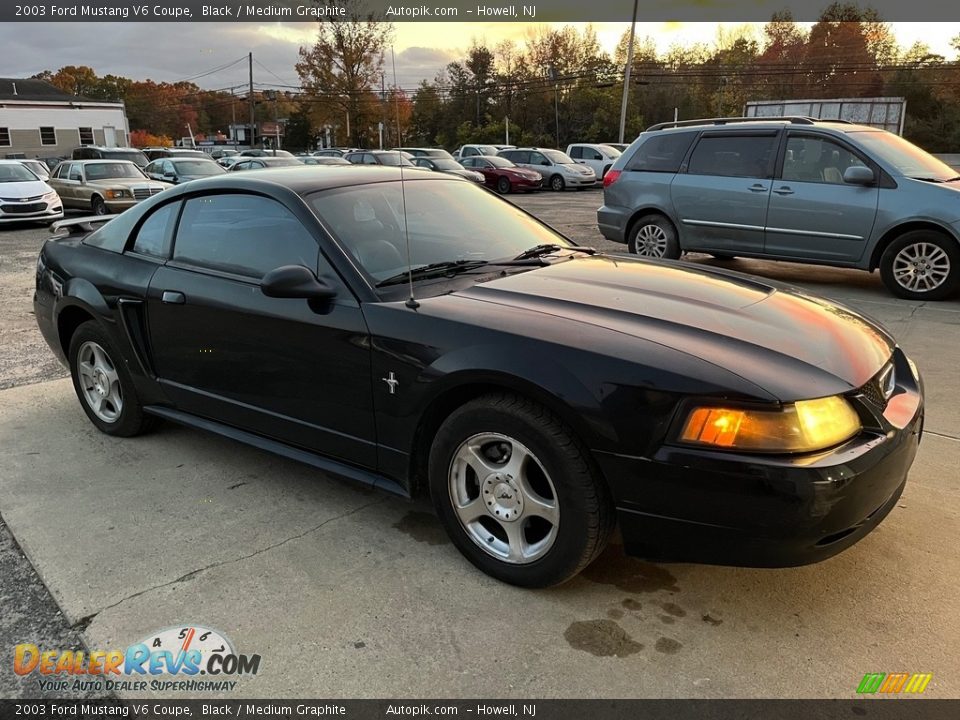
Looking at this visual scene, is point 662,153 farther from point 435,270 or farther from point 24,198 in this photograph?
point 24,198

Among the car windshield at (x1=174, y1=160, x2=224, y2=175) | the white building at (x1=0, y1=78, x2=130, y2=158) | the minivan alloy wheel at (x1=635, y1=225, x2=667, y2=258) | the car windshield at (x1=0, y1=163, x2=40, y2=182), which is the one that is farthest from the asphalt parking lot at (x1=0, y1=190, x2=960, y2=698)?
the white building at (x1=0, y1=78, x2=130, y2=158)

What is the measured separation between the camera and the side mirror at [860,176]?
725 centimetres

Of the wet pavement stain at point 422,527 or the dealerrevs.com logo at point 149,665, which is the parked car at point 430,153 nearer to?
the wet pavement stain at point 422,527

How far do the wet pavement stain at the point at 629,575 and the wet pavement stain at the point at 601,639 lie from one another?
253 mm

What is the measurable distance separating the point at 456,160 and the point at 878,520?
25.8 metres

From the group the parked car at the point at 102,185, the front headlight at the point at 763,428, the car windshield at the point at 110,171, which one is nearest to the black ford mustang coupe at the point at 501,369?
the front headlight at the point at 763,428

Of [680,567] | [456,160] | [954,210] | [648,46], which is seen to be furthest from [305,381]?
[648,46]

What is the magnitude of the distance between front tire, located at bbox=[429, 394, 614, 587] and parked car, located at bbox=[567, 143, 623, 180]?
2559 cm

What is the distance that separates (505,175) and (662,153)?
16083 millimetres

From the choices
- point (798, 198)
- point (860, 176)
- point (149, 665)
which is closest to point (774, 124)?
point (798, 198)

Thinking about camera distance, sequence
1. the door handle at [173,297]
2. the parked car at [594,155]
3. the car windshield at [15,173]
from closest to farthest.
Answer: the door handle at [173,297] < the car windshield at [15,173] < the parked car at [594,155]

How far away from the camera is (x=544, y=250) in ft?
11.9

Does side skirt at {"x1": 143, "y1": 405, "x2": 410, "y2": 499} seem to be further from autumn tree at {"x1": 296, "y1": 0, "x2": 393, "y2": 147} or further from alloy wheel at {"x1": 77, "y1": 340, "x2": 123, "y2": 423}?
autumn tree at {"x1": 296, "y1": 0, "x2": 393, "y2": 147}

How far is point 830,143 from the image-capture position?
756 cm
